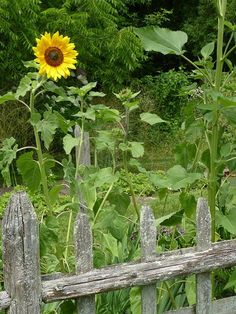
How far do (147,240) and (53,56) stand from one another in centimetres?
74

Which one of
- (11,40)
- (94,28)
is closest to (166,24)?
(94,28)

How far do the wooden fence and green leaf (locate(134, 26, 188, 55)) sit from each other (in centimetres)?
60

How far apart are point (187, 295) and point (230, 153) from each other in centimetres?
58

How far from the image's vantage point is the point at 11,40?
9664 mm

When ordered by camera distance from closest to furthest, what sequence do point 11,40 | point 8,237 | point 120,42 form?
point 8,237 → point 11,40 → point 120,42

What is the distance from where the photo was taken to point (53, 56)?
2514 mm

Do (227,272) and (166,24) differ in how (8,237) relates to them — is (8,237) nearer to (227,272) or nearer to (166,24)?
(227,272)

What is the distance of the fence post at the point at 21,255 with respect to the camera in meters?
2.12

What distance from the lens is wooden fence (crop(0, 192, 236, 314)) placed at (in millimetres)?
2135

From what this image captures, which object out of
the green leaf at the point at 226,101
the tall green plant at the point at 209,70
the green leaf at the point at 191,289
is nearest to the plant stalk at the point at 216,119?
the tall green plant at the point at 209,70

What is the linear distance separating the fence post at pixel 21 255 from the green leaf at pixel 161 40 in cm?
85

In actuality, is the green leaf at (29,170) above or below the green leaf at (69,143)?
below

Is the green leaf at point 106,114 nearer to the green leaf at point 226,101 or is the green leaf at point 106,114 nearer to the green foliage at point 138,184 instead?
the green leaf at point 226,101

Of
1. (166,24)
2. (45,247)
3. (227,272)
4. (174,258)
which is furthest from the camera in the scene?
(166,24)
